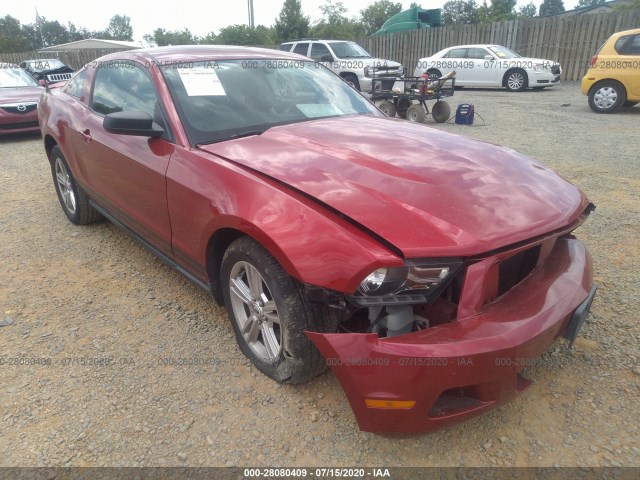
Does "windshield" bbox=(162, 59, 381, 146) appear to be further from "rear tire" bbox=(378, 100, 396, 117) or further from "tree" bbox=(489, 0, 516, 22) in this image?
"tree" bbox=(489, 0, 516, 22)

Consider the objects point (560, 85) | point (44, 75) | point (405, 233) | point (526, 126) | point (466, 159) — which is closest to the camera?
point (405, 233)

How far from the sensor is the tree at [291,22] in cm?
3478

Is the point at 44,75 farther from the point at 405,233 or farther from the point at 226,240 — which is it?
the point at 405,233

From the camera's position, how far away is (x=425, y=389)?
1.63 meters

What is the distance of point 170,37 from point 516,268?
76.5m

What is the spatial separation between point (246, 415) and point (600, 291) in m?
2.45

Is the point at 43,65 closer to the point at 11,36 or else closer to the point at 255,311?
the point at 255,311

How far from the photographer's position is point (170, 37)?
68312mm

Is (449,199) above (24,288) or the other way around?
above

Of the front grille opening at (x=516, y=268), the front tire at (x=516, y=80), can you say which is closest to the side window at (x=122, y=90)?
the front grille opening at (x=516, y=268)

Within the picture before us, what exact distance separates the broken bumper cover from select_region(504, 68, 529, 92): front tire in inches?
587

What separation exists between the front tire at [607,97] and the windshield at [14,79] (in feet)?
41.3

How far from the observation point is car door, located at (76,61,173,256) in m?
2.77

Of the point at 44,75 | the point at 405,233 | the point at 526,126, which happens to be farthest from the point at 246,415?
the point at 44,75
